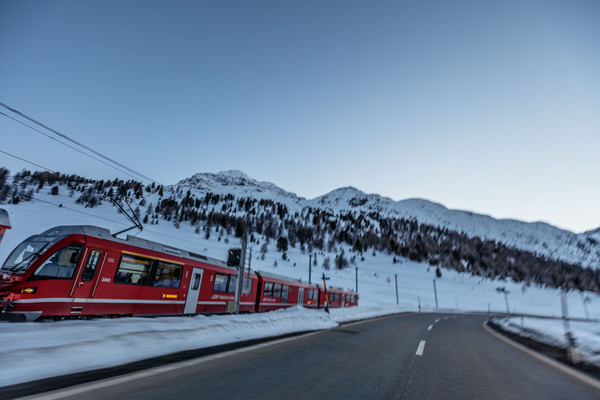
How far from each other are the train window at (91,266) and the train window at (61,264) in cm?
35

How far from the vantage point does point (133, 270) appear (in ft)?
37.6

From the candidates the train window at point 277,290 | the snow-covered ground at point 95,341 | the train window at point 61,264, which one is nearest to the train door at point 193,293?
the train window at point 61,264

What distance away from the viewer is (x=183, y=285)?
13.9 meters

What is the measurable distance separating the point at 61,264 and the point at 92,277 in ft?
3.40

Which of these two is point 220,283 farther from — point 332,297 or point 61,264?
point 332,297

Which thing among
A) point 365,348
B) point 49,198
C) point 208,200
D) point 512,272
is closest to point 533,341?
point 365,348

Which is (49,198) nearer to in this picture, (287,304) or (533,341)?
(287,304)

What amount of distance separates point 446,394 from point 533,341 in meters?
8.46

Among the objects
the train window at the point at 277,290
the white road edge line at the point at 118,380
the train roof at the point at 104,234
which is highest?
the train roof at the point at 104,234

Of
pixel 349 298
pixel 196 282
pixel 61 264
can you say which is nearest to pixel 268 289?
pixel 196 282

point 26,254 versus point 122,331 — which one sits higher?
point 26,254

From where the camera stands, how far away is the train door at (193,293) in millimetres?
14219

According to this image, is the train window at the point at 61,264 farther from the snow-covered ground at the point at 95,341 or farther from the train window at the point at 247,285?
the train window at the point at 247,285

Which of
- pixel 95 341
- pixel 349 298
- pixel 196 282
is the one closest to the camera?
pixel 95 341
